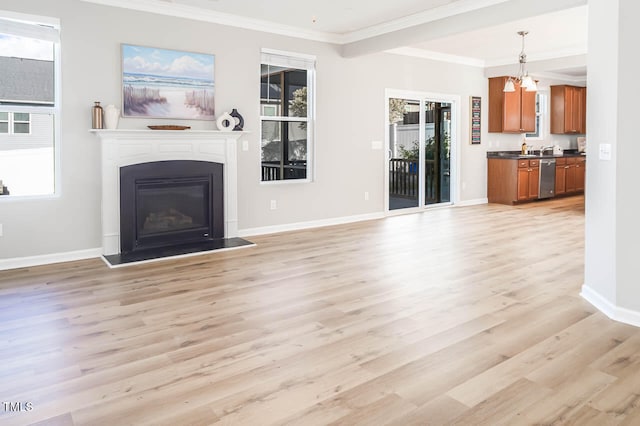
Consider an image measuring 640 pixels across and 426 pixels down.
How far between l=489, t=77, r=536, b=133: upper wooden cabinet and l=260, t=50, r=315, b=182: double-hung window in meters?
4.29

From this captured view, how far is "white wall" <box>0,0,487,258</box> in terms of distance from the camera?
504cm

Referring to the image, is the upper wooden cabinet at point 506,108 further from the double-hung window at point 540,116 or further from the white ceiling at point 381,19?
the white ceiling at point 381,19

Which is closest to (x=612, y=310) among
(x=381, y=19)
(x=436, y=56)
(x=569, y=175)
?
(x=381, y=19)

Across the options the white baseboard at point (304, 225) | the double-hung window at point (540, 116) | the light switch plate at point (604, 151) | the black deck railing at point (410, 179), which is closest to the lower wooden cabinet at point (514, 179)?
the double-hung window at point (540, 116)

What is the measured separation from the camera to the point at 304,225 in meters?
7.11

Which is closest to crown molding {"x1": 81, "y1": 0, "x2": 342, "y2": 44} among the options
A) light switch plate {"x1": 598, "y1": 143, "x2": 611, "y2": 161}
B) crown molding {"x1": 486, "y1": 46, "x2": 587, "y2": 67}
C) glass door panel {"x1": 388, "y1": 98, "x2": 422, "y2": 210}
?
glass door panel {"x1": 388, "y1": 98, "x2": 422, "y2": 210}

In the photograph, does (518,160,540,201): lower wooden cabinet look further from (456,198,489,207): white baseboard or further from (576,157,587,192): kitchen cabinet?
(576,157,587,192): kitchen cabinet

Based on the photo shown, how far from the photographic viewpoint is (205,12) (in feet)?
19.1

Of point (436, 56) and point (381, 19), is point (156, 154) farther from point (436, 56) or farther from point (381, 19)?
point (436, 56)

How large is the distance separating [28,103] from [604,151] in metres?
4.97

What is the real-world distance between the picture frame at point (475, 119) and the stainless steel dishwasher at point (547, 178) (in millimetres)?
1376

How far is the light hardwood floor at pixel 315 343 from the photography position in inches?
87.7

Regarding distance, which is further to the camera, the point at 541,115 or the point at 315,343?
the point at 541,115

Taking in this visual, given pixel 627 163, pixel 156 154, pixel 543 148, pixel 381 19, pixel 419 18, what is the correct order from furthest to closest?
pixel 543 148 → pixel 381 19 → pixel 419 18 → pixel 156 154 → pixel 627 163
